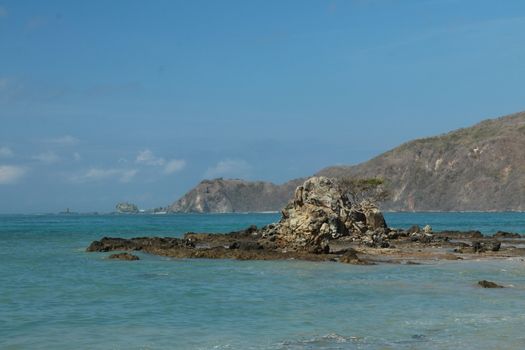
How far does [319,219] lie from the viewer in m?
52.1

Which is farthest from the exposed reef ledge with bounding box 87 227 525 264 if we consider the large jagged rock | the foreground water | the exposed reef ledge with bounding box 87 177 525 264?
the foreground water

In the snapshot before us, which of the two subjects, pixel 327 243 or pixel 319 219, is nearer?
pixel 327 243

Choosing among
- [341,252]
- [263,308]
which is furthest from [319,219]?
[263,308]

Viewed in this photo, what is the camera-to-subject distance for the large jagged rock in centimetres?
5172

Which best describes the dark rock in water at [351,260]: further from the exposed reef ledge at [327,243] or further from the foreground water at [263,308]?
the foreground water at [263,308]

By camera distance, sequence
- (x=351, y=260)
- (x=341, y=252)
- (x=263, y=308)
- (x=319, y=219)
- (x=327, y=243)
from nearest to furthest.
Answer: (x=263, y=308) → (x=351, y=260) → (x=341, y=252) → (x=327, y=243) → (x=319, y=219)

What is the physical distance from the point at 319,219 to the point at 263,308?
27434mm

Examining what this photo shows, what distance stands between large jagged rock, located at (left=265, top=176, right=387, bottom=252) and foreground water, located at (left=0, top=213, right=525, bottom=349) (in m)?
11.1

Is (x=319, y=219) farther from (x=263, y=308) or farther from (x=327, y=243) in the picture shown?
(x=263, y=308)

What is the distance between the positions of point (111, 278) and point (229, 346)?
57.8 feet

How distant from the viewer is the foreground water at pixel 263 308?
63.3 feet

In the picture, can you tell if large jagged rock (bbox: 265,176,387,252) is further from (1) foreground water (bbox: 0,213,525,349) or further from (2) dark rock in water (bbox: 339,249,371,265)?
(1) foreground water (bbox: 0,213,525,349)

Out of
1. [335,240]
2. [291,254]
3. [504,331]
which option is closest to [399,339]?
[504,331]

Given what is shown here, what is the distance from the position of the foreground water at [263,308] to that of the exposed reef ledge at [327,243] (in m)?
8.07
